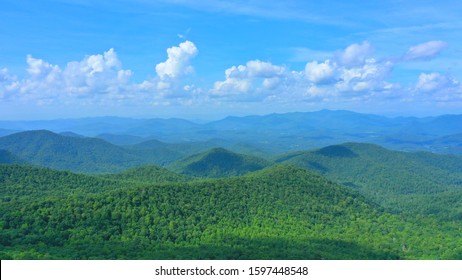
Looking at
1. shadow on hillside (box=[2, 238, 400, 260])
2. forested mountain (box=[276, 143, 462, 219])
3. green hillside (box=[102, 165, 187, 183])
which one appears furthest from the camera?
green hillside (box=[102, 165, 187, 183])

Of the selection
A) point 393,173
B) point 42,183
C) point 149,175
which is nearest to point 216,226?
point 42,183

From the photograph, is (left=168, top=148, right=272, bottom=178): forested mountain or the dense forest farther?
(left=168, top=148, right=272, bottom=178): forested mountain

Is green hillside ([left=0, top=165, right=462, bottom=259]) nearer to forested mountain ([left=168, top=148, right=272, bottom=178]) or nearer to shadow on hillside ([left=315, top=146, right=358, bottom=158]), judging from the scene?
forested mountain ([left=168, top=148, right=272, bottom=178])

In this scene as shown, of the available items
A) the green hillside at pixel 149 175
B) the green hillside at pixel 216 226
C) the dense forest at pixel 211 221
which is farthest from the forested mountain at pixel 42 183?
the green hillside at pixel 149 175

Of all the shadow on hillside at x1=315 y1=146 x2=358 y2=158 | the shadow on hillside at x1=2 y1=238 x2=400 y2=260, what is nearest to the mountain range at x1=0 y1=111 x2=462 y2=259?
the shadow on hillside at x1=2 y1=238 x2=400 y2=260

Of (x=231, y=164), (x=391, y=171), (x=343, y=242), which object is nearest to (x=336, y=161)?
(x=391, y=171)

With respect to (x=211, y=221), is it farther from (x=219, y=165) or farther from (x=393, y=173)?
(x=393, y=173)
